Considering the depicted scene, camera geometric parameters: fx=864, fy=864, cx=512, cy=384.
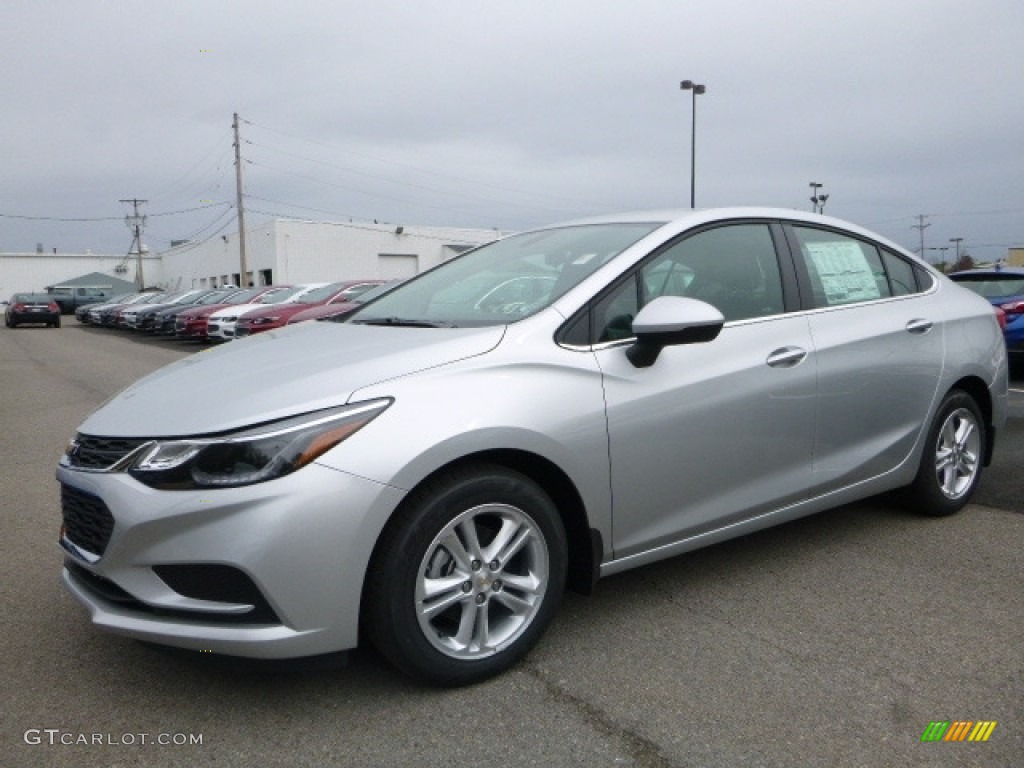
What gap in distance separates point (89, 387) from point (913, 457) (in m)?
10.6

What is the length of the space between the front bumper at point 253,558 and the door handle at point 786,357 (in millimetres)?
1731

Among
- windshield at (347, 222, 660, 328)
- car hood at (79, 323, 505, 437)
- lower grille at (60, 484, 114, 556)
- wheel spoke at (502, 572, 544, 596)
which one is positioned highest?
windshield at (347, 222, 660, 328)

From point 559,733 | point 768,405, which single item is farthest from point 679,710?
point 768,405

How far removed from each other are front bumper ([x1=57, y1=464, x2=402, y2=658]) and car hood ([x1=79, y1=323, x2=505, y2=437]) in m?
0.22

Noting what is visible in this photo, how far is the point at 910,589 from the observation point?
3520 millimetres

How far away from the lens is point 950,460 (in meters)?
4.42

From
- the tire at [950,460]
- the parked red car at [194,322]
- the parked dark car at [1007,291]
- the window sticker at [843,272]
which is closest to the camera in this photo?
the window sticker at [843,272]

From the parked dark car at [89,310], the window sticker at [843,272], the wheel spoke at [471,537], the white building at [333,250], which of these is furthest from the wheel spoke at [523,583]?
the white building at [333,250]

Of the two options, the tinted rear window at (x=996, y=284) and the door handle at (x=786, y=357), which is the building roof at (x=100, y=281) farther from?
the door handle at (x=786, y=357)

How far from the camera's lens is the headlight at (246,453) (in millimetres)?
2428

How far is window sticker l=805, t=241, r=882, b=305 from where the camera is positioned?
3.91 meters

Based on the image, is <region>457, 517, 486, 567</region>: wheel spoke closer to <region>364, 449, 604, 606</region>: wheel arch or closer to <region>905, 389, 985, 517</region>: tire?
<region>364, 449, 604, 606</region>: wheel arch

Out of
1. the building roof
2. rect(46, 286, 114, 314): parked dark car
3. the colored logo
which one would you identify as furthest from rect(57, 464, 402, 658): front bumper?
the building roof

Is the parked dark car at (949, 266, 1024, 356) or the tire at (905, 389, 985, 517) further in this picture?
the parked dark car at (949, 266, 1024, 356)
